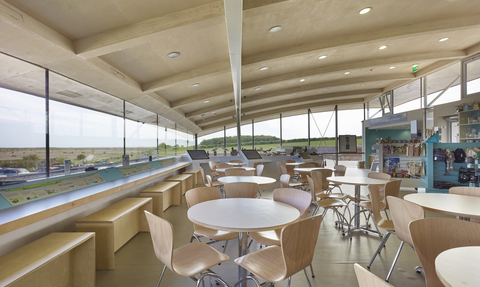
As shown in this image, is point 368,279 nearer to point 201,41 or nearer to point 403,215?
point 403,215

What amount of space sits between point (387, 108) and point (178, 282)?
39.1 ft

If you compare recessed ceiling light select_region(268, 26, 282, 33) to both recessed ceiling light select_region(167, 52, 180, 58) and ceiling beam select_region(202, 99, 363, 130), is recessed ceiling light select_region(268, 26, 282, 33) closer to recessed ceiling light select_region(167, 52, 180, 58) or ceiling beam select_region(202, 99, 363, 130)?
recessed ceiling light select_region(167, 52, 180, 58)

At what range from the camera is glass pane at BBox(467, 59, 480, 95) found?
6.60 m

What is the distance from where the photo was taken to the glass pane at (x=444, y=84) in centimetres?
728

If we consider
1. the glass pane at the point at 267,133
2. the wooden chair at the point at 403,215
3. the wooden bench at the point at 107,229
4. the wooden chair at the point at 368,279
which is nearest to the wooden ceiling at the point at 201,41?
the wooden bench at the point at 107,229

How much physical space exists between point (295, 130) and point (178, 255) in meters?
13.4

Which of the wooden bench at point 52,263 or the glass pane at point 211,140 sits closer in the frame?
the wooden bench at point 52,263

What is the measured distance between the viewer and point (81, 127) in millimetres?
4098

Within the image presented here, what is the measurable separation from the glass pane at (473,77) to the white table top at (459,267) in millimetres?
7686

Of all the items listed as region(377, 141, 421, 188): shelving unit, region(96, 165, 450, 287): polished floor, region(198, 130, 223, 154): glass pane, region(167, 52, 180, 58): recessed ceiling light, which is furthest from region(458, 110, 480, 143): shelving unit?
region(198, 130, 223, 154): glass pane

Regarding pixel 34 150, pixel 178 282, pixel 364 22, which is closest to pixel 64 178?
pixel 34 150

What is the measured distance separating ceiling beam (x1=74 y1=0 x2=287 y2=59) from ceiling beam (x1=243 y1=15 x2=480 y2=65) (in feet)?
8.85

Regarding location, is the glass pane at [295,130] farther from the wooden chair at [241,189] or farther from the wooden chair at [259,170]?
the wooden chair at [241,189]

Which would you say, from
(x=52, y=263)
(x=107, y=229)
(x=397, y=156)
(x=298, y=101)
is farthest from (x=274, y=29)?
(x=298, y=101)
